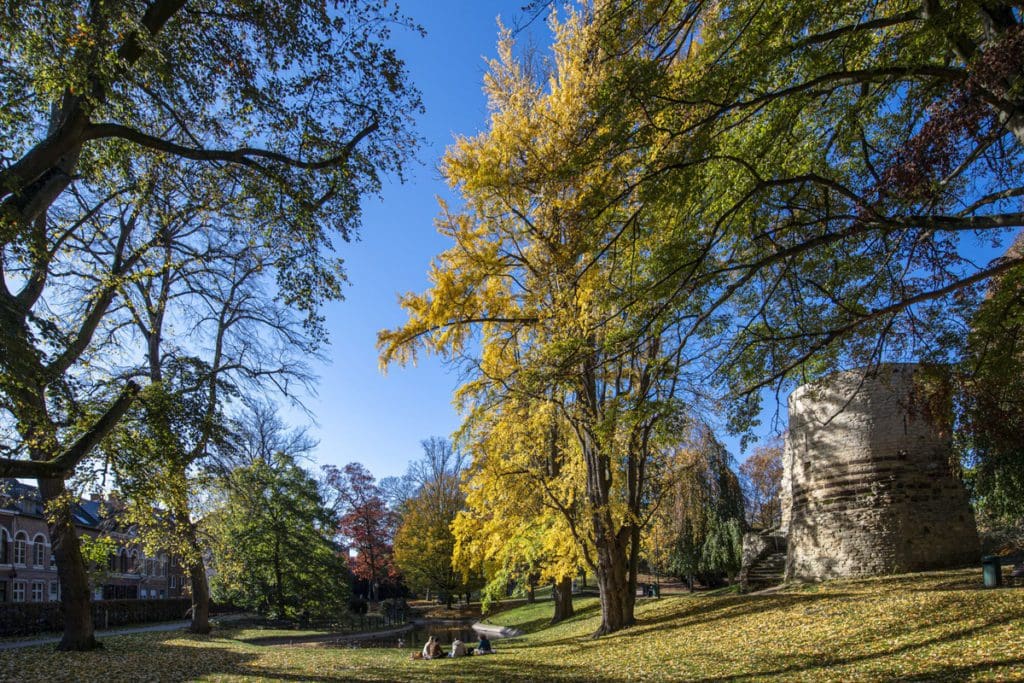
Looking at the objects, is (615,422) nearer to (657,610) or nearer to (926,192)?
(926,192)

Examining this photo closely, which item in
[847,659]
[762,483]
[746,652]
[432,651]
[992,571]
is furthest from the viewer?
[762,483]

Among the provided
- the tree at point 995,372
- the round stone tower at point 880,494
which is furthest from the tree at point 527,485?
the tree at point 995,372

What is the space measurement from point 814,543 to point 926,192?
10528 mm

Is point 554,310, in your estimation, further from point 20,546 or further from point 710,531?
point 20,546

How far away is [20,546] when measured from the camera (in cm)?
3566

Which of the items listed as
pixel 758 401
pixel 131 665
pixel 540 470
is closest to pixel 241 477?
Answer: pixel 131 665

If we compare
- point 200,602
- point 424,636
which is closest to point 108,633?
point 200,602

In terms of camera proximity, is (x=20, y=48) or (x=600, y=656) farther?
(x=600, y=656)

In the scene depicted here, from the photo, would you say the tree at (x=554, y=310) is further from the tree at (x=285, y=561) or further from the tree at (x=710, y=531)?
the tree at (x=285, y=561)

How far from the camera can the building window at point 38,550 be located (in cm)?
3697

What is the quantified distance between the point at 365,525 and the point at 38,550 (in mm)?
20472

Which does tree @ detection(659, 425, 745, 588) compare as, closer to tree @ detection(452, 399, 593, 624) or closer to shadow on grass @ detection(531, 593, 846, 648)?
tree @ detection(452, 399, 593, 624)

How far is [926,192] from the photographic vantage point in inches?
281

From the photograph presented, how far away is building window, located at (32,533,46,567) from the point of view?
37.0 m
